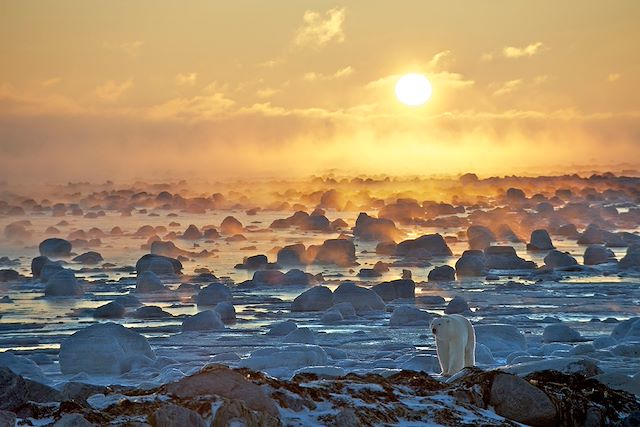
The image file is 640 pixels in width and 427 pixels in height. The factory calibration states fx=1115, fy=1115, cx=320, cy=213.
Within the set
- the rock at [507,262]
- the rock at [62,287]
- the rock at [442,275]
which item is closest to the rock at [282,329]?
the rock at [62,287]

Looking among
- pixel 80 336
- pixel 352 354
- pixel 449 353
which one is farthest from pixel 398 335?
pixel 449 353

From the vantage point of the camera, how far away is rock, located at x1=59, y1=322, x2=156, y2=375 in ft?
44.7

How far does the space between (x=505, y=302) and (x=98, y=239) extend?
65.0 feet

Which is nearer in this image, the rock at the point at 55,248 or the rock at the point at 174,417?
the rock at the point at 174,417

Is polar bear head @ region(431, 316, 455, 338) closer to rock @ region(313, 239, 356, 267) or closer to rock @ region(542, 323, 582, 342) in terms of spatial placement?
rock @ region(542, 323, 582, 342)

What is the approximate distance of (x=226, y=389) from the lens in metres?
6.63

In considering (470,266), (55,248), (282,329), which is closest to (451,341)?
(282,329)

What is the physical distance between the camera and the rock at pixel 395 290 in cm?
2270

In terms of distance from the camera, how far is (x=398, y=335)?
17453mm

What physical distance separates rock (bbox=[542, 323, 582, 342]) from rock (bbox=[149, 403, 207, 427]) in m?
Result: 11.2

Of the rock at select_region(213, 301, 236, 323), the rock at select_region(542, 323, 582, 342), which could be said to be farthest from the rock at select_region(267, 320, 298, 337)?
the rock at select_region(542, 323, 582, 342)

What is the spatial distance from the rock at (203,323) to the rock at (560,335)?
17.4ft

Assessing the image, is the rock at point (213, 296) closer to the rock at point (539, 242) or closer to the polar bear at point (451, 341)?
the polar bear at point (451, 341)

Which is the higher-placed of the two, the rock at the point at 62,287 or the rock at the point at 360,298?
the rock at the point at 62,287
